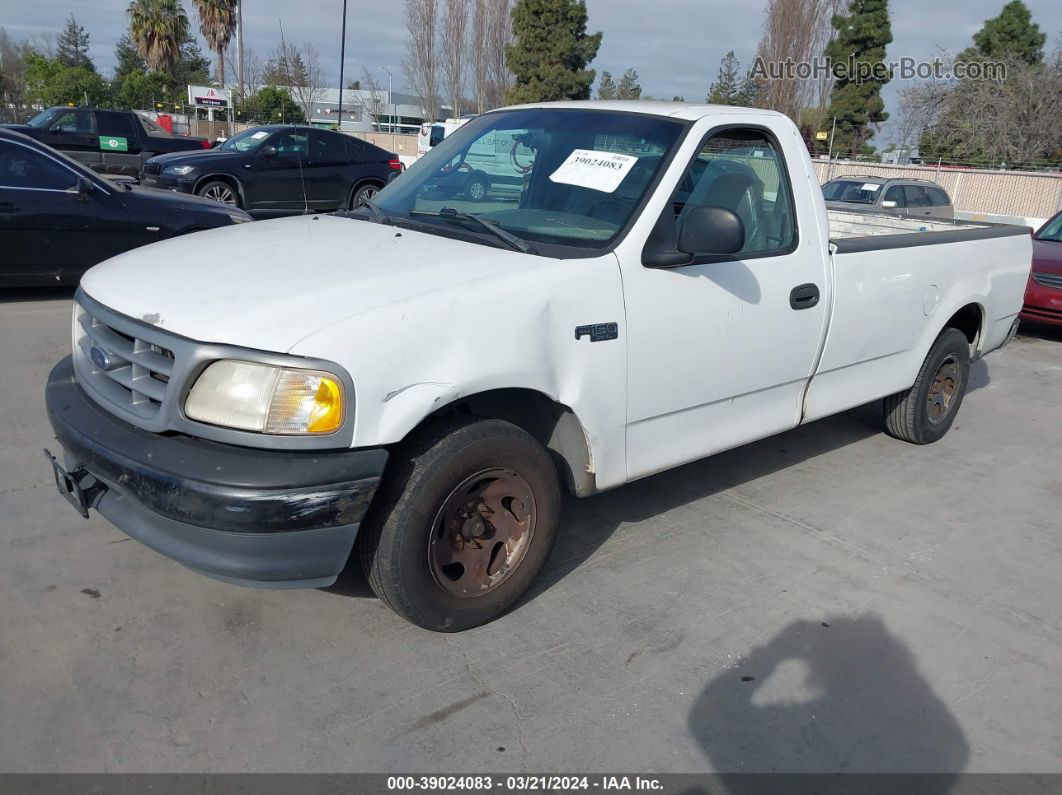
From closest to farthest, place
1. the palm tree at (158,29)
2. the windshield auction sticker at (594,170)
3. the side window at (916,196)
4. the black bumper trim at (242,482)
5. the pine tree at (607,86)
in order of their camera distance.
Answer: the black bumper trim at (242,482) → the windshield auction sticker at (594,170) → the side window at (916,196) → the palm tree at (158,29) → the pine tree at (607,86)

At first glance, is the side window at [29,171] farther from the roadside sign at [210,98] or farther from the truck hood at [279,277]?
the roadside sign at [210,98]

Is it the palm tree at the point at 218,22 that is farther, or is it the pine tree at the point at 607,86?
the pine tree at the point at 607,86

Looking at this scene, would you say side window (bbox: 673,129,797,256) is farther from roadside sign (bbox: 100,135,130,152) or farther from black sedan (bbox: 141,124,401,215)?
roadside sign (bbox: 100,135,130,152)

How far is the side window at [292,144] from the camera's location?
576 inches

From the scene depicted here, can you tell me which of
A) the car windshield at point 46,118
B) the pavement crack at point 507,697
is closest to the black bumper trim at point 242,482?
the pavement crack at point 507,697

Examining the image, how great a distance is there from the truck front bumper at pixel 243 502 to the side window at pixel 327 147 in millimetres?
12901

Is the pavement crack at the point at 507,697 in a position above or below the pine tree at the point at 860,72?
below

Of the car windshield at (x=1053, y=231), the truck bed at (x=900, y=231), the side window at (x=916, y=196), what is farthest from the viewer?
the side window at (x=916, y=196)

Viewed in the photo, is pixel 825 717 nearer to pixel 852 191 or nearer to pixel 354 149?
pixel 852 191

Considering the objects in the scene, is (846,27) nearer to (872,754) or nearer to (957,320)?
(957,320)

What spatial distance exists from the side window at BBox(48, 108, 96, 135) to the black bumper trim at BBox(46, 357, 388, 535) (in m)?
17.8

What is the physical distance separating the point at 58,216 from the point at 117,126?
11.8 m

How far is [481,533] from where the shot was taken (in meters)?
3.32

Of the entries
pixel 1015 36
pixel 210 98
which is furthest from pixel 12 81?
pixel 1015 36
